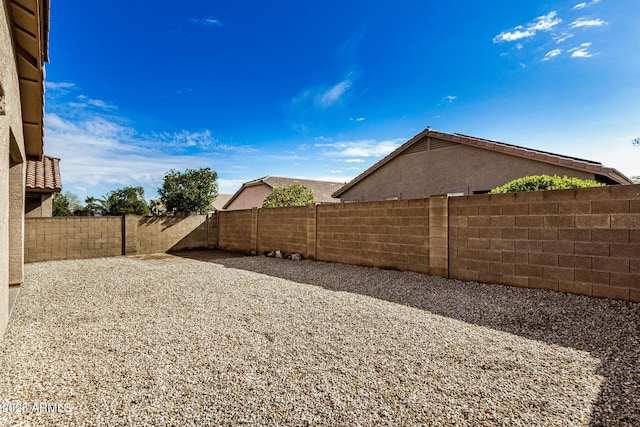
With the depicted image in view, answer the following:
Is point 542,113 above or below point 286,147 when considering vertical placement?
below

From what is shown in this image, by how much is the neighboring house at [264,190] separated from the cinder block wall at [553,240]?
54.3 ft

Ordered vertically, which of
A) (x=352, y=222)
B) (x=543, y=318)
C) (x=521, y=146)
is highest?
(x=521, y=146)

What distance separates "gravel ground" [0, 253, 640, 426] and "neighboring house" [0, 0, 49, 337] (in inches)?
48.3

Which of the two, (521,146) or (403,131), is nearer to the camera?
(521,146)

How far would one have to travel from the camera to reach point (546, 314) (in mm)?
4242

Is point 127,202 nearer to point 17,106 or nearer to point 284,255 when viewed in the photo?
point 284,255

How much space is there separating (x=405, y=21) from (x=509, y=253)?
773 centimetres

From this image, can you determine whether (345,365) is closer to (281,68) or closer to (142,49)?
(281,68)

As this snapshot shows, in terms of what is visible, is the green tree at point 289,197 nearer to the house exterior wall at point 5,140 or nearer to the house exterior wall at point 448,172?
the house exterior wall at point 448,172

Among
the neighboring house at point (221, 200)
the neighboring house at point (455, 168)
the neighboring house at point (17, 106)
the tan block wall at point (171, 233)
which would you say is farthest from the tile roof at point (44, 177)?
the neighboring house at point (221, 200)

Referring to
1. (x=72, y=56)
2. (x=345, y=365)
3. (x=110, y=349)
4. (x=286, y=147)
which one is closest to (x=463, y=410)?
(x=345, y=365)

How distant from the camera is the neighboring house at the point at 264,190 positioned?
79.9 ft

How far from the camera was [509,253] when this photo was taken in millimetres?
5715

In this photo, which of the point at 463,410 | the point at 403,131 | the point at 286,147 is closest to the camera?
the point at 463,410
